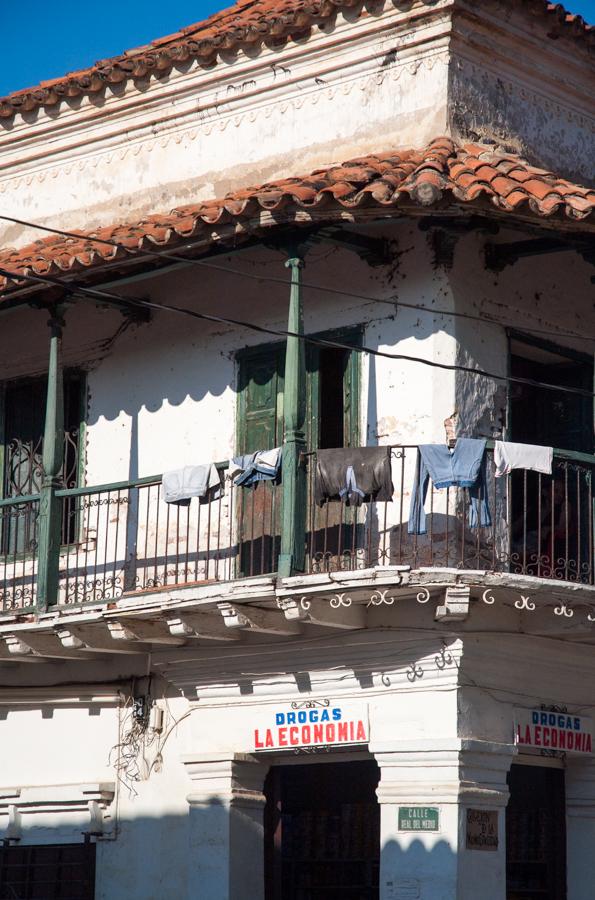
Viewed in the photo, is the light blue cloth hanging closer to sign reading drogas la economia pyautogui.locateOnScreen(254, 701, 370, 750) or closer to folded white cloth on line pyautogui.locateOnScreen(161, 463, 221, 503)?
folded white cloth on line pyautogui.locateOnScreen(161, 463, 221, 503)

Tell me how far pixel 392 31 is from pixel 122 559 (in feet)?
15.8

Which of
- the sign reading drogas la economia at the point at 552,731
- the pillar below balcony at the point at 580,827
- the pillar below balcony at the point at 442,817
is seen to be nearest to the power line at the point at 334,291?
the sign reading drogas la economia at the point at 552,731

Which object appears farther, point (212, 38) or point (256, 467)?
point (212, 38)

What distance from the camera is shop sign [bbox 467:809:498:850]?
1202cm

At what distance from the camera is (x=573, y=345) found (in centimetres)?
1384

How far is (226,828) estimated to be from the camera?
514 inches

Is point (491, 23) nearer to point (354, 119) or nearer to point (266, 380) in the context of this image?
point (354, 119)

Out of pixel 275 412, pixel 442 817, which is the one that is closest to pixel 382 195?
pixel 275 412

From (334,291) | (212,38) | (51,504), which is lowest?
(51,504)

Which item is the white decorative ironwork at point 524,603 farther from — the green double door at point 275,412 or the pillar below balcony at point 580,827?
the green double door at point 275,412

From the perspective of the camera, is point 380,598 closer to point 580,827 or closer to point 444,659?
point 444,659

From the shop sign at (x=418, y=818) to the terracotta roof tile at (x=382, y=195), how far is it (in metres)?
4.09

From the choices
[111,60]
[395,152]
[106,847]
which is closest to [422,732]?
[106,847]

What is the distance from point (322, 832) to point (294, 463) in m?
3.17
